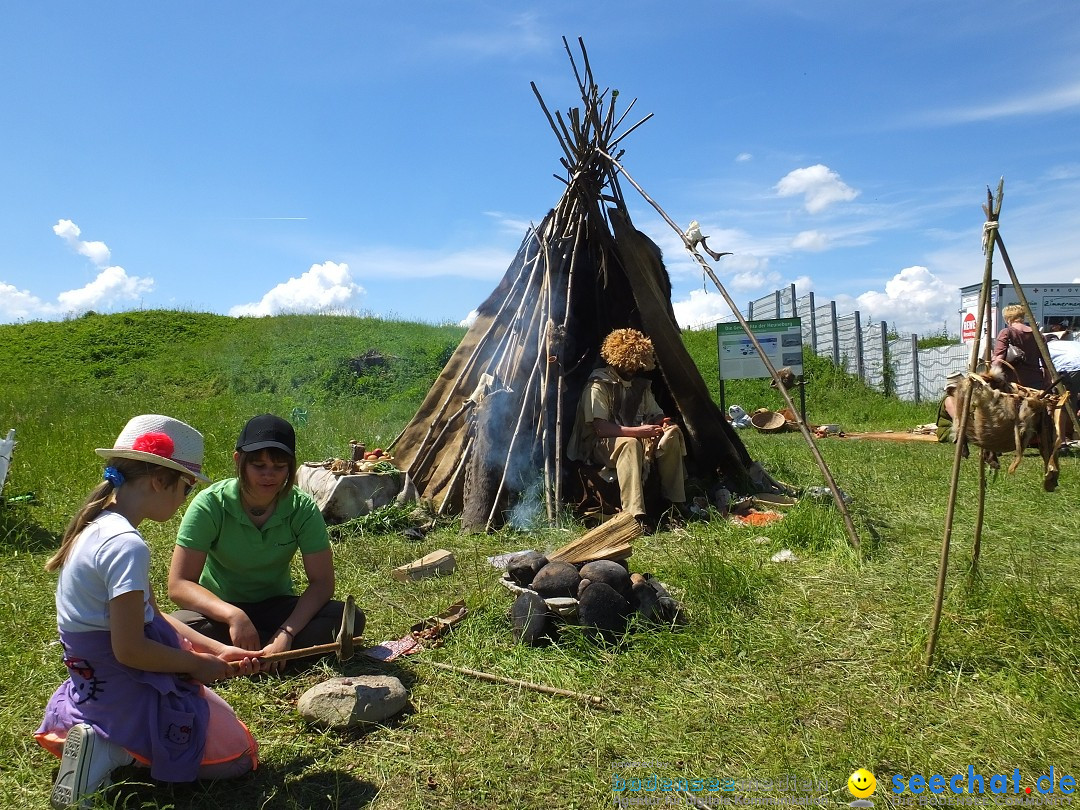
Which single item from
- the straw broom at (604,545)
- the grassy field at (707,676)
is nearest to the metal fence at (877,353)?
the grassy field at (707,676)

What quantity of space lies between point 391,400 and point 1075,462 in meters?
10.8

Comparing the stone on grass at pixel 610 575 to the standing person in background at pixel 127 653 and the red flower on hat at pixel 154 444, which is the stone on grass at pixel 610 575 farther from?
the red flower on hat at pixel 154 444

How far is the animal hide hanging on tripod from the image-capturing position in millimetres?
2953

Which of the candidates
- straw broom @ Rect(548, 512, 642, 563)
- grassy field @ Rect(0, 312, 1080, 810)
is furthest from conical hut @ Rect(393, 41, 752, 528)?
straw broom @ Rect(548, 512, 642, 563)

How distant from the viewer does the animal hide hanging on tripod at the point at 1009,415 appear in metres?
2.95

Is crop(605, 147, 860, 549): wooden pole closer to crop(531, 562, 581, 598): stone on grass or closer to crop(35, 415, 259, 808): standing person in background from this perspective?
crop(531, 562, 581, 598): stone on grass

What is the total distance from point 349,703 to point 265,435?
1.04 metres

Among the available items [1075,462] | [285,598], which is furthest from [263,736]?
[1075,462]

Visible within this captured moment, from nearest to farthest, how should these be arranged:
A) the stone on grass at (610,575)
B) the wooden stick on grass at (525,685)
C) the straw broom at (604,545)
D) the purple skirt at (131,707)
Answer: the purple skirt at (131,707), the wooden stick on grass at (525,685), the stone on grass at (610,575), the straw broom at (604,545)

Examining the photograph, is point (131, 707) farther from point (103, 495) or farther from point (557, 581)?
point (557, 581)

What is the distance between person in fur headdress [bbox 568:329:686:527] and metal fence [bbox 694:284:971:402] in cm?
995

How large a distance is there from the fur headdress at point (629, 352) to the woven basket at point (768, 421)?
723 cm

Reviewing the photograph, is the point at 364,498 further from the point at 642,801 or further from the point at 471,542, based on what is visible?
the point at 642,801

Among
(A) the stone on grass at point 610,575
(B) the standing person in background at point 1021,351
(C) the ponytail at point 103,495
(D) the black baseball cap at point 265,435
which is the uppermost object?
(B) the standing person in background at point 1021,351
